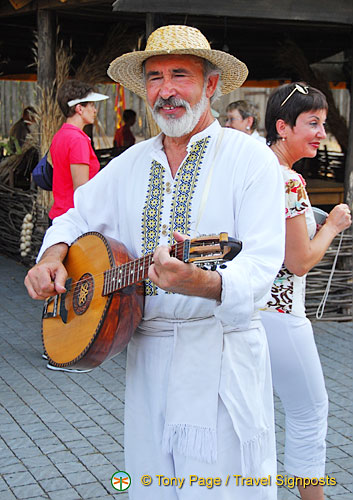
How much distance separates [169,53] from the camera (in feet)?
7.61

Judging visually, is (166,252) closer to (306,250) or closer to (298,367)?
(306,250)

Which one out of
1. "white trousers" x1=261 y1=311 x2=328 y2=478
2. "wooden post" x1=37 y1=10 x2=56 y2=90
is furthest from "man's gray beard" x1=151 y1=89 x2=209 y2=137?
"wooden post" x1=37 y1=10 x2=56 y2=90

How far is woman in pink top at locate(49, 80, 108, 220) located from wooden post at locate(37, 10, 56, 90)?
262 centimetres

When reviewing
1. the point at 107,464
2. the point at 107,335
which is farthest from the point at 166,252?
the point at 107,464

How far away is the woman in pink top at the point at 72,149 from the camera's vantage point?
5289 millimetres

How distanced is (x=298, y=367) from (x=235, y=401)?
871mm

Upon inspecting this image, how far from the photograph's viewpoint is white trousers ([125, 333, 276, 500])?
221 centimetres

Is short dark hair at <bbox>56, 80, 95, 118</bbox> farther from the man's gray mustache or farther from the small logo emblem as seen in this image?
the man's gray mustache

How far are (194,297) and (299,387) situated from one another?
1045 mm

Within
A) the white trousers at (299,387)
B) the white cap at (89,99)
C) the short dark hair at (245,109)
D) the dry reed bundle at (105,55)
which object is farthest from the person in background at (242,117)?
the white trousers at (299,387)

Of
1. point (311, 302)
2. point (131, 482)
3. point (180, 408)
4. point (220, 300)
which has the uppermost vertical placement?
point (220, 300)

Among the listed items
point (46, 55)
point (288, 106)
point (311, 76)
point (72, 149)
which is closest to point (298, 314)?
point (288, 106)

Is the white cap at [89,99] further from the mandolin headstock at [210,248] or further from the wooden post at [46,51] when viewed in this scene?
the mandolin headstock at [210,248]

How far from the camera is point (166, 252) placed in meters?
1.85
